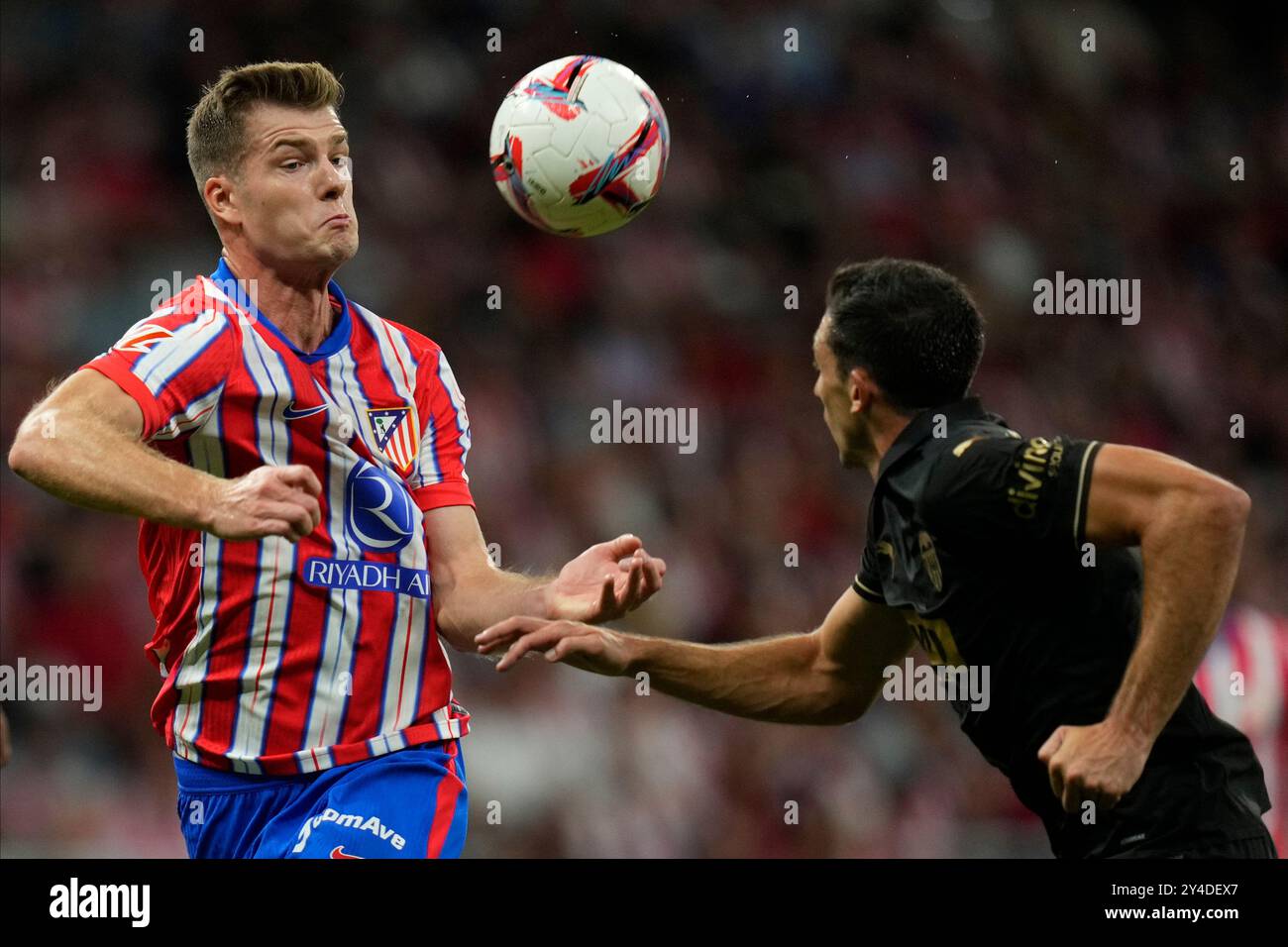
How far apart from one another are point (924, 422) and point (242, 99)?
194 centimetres

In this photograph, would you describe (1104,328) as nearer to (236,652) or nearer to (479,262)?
(479,262)

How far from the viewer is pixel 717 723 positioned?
9031 millimetres

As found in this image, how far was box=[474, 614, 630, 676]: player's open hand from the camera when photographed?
409 centimetres

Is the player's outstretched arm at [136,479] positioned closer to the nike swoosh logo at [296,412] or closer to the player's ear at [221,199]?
the nike swoosh logo at [296,412]

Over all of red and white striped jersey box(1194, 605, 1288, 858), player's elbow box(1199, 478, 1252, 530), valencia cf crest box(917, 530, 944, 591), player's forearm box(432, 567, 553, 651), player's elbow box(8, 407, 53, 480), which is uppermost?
player's elbow box(8, 407, 53, 480)

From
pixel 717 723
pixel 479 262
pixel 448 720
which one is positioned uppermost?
pixel 479 262

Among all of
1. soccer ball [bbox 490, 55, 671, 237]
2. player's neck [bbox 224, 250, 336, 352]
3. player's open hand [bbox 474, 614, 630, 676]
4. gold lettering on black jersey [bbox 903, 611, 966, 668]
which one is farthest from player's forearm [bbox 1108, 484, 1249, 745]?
player's neck [bbox 224, 250, 336, 352]

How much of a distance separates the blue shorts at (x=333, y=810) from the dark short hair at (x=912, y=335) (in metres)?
1.56

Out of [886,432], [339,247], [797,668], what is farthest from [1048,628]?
[339,247]

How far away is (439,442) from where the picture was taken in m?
4.46

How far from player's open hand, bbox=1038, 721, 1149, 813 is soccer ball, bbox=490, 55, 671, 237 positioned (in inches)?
77.2

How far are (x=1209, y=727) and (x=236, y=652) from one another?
7.67ft

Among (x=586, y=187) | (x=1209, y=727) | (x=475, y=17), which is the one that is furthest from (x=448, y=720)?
(x=475, y=17)

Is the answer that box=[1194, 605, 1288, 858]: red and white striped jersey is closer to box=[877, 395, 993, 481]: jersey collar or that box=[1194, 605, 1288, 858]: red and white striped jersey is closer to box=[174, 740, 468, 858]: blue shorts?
box=[877, 395, 993, 481]: jersey collar
